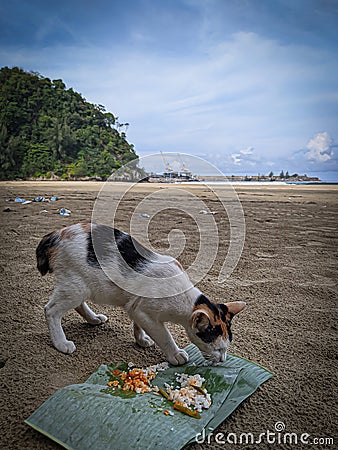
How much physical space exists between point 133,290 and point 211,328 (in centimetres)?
34

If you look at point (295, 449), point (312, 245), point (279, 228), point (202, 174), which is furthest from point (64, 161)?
point (295, 449)

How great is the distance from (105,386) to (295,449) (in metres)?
0.61

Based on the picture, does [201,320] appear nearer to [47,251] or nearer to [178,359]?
[178,359]

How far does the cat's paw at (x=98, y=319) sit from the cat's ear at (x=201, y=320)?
0.63 m

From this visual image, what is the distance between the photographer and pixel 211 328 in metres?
1.34

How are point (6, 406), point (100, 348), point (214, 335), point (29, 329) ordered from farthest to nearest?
point (29, 329) → point (100, 348) → point (214, 335) → point (6, 406)

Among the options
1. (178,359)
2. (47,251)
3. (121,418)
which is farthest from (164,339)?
(47,251)

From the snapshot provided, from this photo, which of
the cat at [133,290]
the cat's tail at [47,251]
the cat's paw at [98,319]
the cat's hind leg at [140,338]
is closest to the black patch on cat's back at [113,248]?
the cat at [133,290]

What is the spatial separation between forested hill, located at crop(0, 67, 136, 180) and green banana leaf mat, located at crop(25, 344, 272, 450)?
13537 mm

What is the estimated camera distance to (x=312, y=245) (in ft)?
12.3

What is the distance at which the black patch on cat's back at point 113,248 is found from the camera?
59.5 inches

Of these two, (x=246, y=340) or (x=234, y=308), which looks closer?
(x=234, y=308)

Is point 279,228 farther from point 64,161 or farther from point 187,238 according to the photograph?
point 64,161

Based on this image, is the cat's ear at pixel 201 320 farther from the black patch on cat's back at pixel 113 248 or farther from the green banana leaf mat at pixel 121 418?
the black patch on cat's back at pixel 113 248
